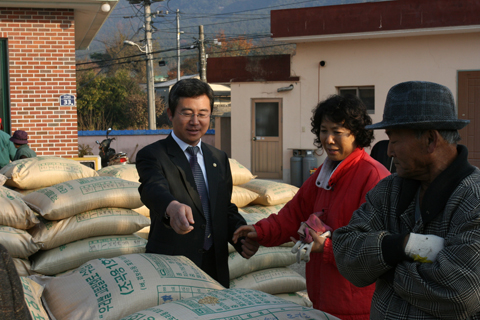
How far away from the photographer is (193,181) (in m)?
2.46

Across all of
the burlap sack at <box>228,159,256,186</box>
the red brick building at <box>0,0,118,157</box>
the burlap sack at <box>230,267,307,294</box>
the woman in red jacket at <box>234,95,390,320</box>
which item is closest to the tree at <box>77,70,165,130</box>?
the red brick building at <box>0,0,118,157</box>

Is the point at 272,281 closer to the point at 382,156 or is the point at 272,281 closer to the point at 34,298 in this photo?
the point at 382,156

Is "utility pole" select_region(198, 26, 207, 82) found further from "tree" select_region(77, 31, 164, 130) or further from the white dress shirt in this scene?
the white dress shirt

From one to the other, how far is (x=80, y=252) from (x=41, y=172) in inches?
48.3

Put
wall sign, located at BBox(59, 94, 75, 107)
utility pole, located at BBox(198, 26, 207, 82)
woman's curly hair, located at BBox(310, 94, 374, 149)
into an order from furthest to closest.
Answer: utility pole, located at BBox(198, 26, 207, 82), wall sign, located at BBox(59, 94, 75, 107), woman's curly hair, located at BBox(310, 94, 374, 149)

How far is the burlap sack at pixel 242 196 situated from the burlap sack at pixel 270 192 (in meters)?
0.14

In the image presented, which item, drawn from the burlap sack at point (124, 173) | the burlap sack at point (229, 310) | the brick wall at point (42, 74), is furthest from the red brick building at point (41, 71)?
the burlap sack at point (229, 310)

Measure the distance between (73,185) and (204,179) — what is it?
1.55 metres

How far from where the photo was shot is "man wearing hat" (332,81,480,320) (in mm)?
1311

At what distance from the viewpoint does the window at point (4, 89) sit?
6887 mm

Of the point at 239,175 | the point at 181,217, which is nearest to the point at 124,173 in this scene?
the point at 239,175

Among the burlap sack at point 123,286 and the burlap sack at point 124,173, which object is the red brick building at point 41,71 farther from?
the burlap sack at point 123,286

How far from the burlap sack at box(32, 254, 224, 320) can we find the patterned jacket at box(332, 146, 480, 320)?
978 mm

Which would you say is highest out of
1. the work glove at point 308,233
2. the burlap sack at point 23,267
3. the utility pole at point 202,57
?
the utility pole at point 202,57
